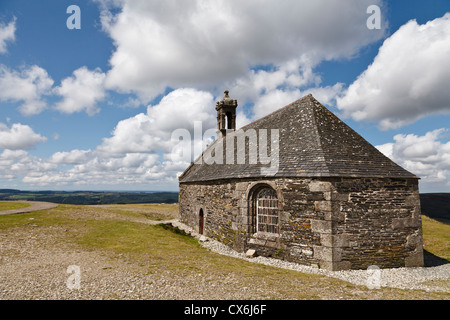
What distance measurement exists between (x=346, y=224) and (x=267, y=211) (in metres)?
3.91

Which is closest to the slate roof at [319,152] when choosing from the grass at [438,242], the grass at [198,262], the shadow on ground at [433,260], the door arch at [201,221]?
the grass at [198,262]

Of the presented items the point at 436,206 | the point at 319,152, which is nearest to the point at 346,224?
the point at 319,152

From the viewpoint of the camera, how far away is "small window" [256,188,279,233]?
1289 cm

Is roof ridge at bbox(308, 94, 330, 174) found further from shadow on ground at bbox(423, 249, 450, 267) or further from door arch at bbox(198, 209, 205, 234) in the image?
door arch at bbox(198, 209, 205, 234)

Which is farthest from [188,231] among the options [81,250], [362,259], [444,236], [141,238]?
[444,236]

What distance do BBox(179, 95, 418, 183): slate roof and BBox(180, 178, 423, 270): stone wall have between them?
417mm

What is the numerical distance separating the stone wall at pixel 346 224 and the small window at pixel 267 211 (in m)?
0.51

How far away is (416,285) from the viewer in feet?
30.6

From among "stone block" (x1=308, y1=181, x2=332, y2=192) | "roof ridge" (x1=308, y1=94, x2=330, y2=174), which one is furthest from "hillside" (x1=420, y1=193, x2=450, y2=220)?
"stone block" (x1=308, y1=181, x2=332, y2=192)

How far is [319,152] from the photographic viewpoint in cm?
1211

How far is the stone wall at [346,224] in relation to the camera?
35.5 ft

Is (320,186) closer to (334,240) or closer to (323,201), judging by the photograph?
(323,201)
